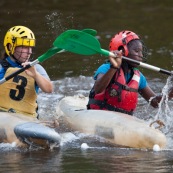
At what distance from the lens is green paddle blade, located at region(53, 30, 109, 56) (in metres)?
7.74

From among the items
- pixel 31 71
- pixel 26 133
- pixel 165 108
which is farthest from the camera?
pixel 165 108

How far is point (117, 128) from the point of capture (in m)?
7.75

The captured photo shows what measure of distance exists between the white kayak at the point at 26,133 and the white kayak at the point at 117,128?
0.57 meters

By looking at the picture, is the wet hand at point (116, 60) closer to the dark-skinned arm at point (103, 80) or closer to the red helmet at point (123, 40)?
the dark-skinned arm at point (103, 80)

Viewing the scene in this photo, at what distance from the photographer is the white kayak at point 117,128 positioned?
24.5 feet

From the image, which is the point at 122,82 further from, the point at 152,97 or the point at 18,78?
the point at 18,78

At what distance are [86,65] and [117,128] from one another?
5.53m

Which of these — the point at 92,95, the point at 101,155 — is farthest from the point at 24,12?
the point at 101,155

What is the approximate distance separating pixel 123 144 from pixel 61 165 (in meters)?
1.08

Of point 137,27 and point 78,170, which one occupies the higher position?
point 137,27

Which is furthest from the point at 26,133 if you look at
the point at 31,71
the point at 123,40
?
the point at 123,40

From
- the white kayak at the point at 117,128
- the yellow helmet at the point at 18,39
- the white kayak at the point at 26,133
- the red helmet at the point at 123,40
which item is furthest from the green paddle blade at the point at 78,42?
the white kayak at the point at 26,133

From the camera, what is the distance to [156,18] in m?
18.4

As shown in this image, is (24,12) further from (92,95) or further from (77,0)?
(92,95)
